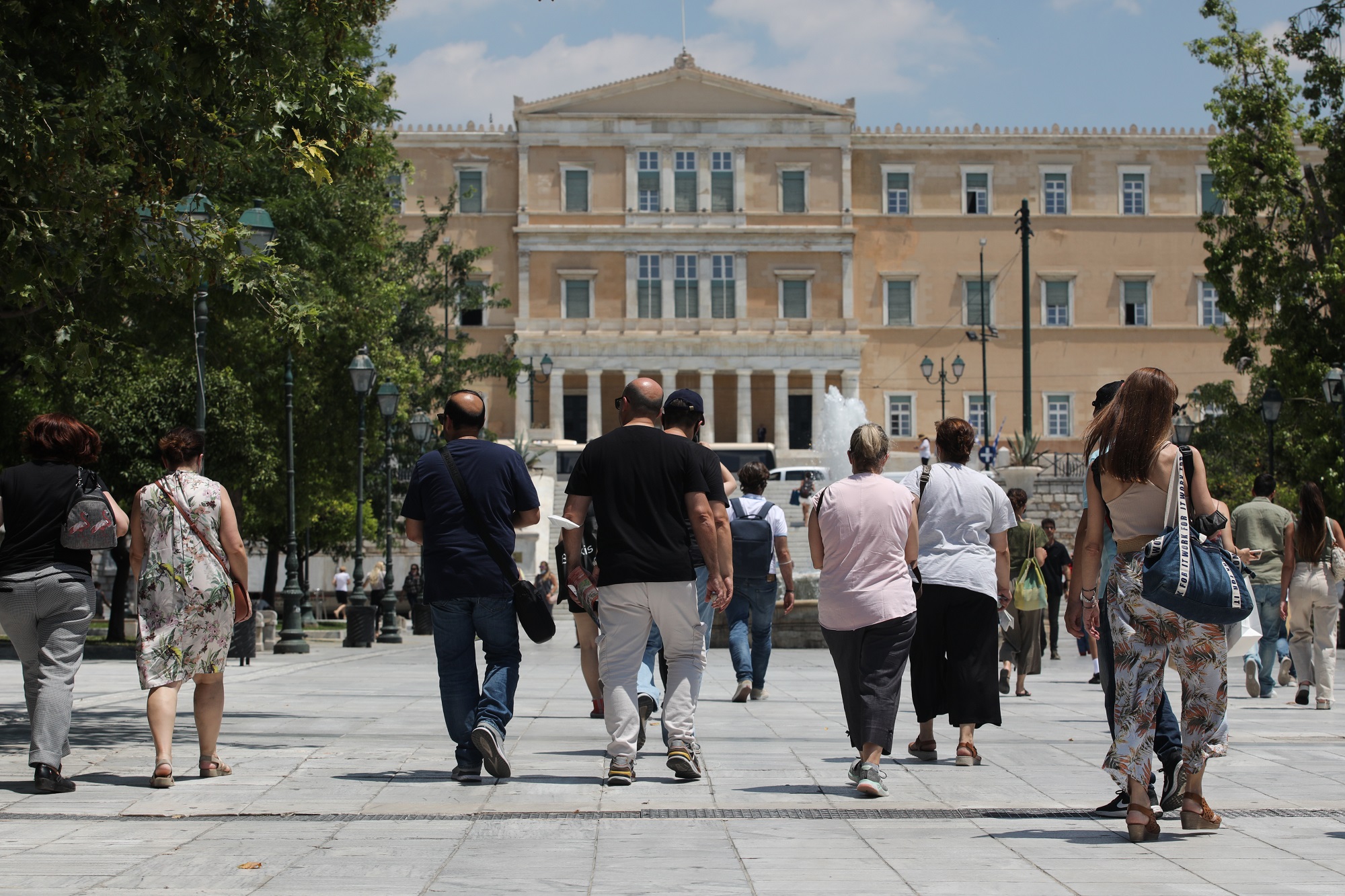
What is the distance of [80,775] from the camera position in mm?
7781

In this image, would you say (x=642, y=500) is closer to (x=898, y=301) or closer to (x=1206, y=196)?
(x=898, y=301)

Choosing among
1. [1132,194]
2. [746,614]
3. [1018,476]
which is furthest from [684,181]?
[746,614]

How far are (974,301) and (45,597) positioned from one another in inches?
2297

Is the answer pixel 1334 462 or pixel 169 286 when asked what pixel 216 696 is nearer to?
pixel 169 286

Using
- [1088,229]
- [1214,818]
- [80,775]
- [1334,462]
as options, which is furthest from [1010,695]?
[1088,229]

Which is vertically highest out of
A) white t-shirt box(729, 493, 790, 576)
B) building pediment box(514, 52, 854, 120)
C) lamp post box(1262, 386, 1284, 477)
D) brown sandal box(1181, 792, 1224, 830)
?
building pediment box(514, 52, 854, 120)

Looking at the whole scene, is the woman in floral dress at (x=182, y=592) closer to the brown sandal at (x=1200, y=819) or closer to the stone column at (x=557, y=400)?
the brown sandal at (x=1200, y=819)

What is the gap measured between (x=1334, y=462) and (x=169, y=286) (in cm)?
2399

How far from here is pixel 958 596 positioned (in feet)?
27.0

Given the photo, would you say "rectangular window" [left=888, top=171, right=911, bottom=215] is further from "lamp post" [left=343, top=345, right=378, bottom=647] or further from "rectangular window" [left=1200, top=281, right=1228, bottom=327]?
"lamp post" [left=343, top=345, right=378, bottom=647]

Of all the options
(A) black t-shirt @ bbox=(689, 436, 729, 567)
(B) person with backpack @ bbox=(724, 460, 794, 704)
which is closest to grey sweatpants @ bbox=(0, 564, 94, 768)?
(A) black t-shirt @ bbox=(689, 436, 729, 567)

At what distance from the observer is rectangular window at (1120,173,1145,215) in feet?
210

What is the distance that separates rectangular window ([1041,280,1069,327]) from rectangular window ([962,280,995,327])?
7.95 feet

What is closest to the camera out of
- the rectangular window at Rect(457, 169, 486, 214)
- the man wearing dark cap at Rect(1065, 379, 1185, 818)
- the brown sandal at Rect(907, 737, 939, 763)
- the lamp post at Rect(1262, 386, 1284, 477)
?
the man wearing dark cap at Rect(1065, 379, 1185, 818)
